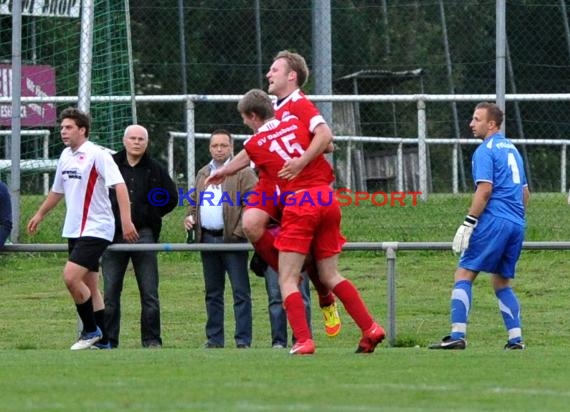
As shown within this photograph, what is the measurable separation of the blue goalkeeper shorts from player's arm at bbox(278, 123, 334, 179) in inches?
69.0

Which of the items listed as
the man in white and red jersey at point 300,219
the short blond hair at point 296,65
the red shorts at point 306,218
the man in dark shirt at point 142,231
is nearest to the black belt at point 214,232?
the man in dark shirt at point 142,231

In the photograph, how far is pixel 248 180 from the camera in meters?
12.9

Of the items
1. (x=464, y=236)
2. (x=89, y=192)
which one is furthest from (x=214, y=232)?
(x=464, y=236)

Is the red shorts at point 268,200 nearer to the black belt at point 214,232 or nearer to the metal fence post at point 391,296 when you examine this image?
the metal fence post at point 391,296

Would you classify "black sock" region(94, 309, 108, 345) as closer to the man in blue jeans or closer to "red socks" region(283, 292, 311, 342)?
the man in blue jeans

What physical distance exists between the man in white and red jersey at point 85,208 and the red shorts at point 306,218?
2.15 metres

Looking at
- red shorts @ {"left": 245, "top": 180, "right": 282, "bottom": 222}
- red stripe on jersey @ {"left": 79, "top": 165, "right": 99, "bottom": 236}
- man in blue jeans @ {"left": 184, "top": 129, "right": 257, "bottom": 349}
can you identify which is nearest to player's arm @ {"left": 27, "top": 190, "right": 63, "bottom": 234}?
red stripe on jersey @ {"left": 79, "top": 165, "right": 99, "bottom": 236}

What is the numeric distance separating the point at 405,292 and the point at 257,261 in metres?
5.63

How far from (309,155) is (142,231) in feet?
11.4

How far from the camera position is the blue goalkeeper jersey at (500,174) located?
436 inches

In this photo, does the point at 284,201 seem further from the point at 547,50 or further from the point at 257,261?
the point at 547,50

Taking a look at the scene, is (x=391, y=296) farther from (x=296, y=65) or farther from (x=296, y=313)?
(x=296, y=65)

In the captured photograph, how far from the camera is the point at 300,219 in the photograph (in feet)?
32.5

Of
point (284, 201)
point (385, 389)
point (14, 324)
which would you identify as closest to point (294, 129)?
point (284, 201)
